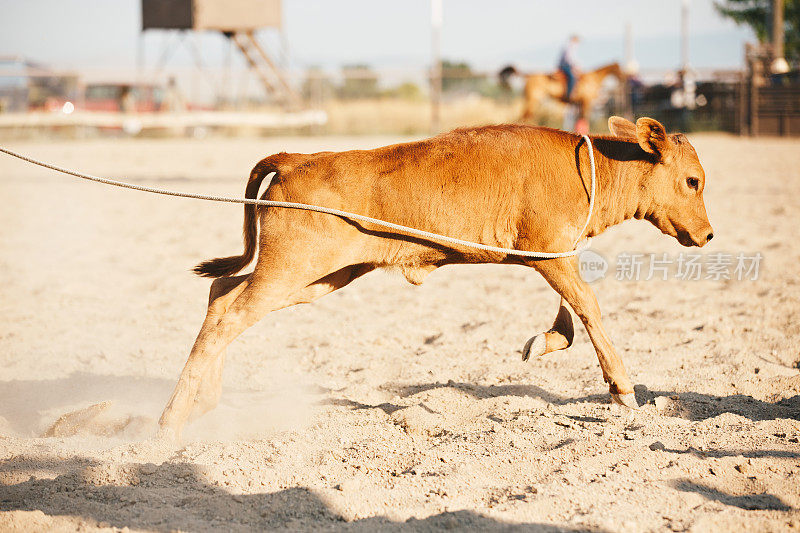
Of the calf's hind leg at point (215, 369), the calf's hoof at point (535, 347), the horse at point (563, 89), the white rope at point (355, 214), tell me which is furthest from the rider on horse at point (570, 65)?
the calf's hind leg at point (215, 369)

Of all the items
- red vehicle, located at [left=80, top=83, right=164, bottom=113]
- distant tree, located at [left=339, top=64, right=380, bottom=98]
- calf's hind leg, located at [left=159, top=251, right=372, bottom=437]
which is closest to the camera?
calf's hind leg, located at [left=159, top=251, right=372, bottom=437]

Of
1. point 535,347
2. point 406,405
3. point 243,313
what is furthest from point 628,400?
point 243,313

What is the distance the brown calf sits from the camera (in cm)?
412

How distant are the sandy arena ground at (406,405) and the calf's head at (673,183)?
3.26 feet

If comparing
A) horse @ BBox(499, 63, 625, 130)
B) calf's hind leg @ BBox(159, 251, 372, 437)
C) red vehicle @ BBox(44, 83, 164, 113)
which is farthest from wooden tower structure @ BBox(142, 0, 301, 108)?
calf's hind leg @ BBox(159, 251, 372, 437)

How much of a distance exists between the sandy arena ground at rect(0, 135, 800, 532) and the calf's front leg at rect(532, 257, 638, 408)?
0.51 ft

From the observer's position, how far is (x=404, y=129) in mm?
27047

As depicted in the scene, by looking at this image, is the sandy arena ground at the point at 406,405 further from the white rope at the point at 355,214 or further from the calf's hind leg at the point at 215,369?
the white rope at the point at 355,214

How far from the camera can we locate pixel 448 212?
424 cm

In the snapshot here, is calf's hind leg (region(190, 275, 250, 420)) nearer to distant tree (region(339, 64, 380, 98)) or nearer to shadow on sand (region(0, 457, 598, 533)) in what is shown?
shadow on sand (region(0, 457, 598, 533))

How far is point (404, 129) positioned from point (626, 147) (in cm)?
2284

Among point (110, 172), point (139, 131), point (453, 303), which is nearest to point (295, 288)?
point (453, 303)

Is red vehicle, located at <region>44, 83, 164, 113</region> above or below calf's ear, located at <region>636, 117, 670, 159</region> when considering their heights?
above

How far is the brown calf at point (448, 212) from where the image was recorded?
4.12 metres
